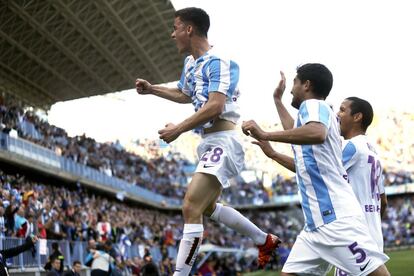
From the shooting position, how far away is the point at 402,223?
41719 millimetres

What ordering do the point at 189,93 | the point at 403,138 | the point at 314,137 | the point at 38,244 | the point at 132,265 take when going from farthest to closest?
the point at 403,138
the point at 132,265
the point at 38,244
the point at 189,93
the point at 314,137

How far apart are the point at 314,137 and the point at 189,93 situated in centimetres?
183

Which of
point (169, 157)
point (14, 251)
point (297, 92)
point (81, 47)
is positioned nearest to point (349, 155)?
point (297, 92)

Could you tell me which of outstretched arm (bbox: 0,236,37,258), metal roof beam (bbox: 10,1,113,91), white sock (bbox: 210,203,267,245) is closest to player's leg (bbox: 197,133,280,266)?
white sock (bbox: 210,203,267,245)

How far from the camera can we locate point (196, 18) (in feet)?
17.7

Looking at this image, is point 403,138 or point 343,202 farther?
point 403,138

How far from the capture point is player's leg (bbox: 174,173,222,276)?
16.1 ft

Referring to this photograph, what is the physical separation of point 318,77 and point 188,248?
1626mm

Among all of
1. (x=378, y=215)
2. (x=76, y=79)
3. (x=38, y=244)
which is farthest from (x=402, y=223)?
(x=378, y=215)

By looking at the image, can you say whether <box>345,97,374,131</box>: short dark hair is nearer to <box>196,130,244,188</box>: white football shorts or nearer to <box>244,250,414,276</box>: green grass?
<box>196,130,244,188</box>: white football shorts

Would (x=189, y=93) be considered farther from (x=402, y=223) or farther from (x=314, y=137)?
(x=402, y=223)

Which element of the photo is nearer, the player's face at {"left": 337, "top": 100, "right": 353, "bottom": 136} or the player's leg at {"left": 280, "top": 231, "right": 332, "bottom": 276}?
the player's leg at {"left": 280, "top": 231, "right": 332, "bottom": 276}

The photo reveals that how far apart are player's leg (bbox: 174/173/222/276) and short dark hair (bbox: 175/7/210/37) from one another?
4.12 feet

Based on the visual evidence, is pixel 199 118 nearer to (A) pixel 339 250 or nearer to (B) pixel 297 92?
(B) pixel 297 92
